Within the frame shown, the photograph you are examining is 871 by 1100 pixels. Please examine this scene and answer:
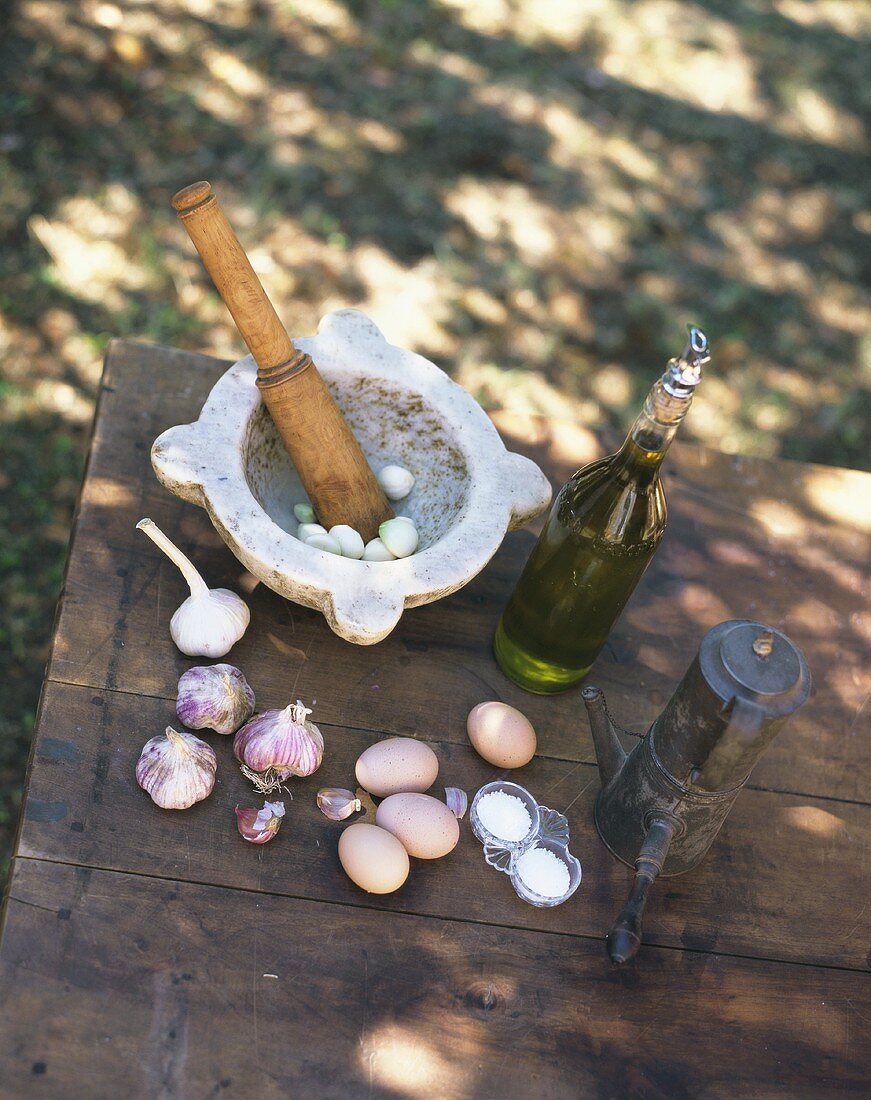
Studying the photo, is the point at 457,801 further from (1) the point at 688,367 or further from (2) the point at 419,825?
(1) the point at 688,367

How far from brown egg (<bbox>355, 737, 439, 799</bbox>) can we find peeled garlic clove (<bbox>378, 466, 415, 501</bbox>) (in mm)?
433

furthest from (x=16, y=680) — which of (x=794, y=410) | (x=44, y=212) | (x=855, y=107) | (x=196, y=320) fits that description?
(x=855, y=107)

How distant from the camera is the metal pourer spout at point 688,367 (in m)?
1.13

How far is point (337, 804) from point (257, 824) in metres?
0.11


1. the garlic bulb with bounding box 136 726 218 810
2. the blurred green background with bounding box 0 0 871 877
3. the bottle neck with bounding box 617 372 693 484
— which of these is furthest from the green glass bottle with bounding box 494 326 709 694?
the blurred green background with bounding box 0 0 871 877

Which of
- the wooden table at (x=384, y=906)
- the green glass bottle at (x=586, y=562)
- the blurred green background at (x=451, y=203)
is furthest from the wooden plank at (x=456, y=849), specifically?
the blurred green background at (x=451, y=203)

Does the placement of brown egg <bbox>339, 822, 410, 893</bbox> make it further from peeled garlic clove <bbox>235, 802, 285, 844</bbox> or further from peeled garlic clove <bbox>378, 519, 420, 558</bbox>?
peeled garlic clove <bbox>378, 519, 420, 558</bbox>

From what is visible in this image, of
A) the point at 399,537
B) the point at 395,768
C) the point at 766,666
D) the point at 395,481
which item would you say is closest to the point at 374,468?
the point at 395,481

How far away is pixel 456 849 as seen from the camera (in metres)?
1.38

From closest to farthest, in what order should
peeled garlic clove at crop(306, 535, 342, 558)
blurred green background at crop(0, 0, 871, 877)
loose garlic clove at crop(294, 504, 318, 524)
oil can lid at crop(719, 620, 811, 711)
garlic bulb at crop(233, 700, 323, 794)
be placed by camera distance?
oil can lid at crop(719, 620, 811, 711) → garlic bulb at crop(233, 700, 323, 794) → peeled garlic clove at crop(306, 535, 342, 558) → loose garlic clove at crop(294, 504, 318, 524) → blurred green background at crop(0, 0, 871, 877)

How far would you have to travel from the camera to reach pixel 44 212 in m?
2.92

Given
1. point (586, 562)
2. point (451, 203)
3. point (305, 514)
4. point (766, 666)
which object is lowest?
point (451, 203)

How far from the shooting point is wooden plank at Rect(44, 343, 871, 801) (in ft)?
4.87

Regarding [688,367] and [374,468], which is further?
[374,468]
